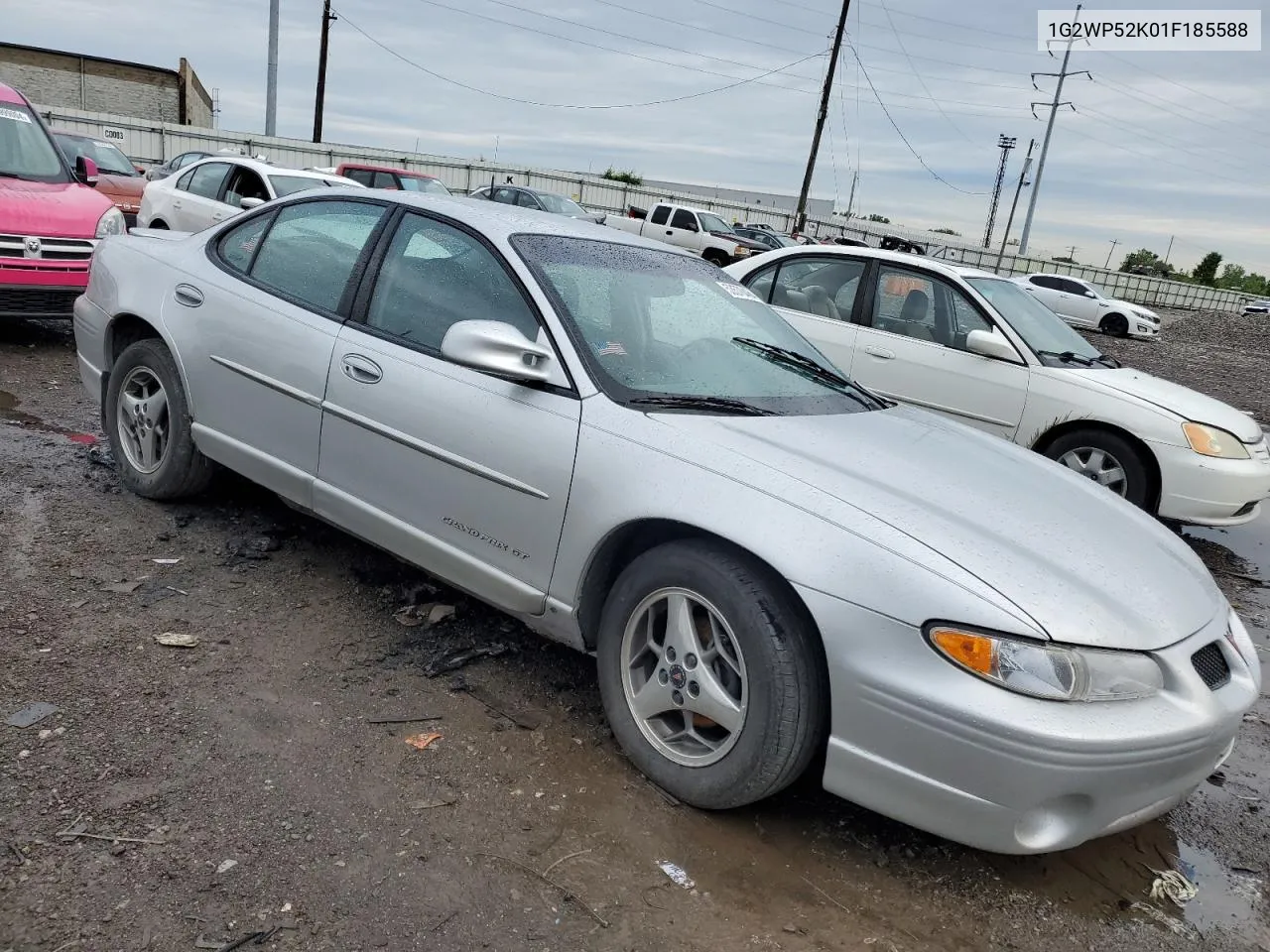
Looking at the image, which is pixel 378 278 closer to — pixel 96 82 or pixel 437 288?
pixel 437 288

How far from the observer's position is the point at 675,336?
11.4ft

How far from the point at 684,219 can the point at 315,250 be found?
23989 millimetres

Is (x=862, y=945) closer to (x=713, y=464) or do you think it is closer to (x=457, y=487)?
(x=713, y=464)

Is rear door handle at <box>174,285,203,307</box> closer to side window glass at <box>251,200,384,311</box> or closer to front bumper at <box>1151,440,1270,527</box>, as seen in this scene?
side window glass at <box>251,200,384,311</box>

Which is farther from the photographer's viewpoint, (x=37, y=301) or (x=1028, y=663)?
(x=37, y=301)

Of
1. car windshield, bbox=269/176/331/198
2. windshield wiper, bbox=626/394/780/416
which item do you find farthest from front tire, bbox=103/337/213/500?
car windshield, bbox=269/176/331/198

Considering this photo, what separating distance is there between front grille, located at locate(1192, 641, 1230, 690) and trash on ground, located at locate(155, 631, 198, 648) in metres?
3.09

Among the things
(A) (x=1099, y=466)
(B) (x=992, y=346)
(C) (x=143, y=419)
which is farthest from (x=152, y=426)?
(A) (x=1099, y=466)

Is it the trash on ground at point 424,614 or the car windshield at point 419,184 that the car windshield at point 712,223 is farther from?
the trash on ground at point 424,614

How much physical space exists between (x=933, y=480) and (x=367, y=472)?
1.91 metres

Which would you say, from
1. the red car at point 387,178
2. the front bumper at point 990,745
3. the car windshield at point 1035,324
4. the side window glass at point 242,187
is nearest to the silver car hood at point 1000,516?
the front bumper at point 990,745

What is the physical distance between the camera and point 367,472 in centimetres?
349

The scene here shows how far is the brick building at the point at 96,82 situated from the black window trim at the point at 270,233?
44.5m

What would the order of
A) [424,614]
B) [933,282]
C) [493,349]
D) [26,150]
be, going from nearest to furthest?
[493,349] → [424,614] → [933,282] → [26,150]
